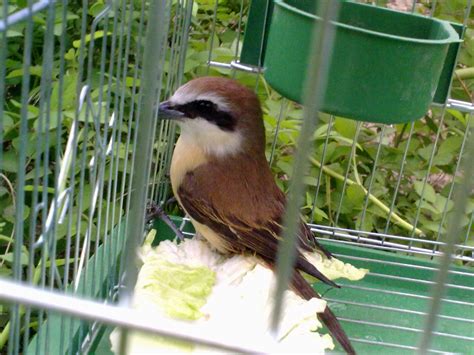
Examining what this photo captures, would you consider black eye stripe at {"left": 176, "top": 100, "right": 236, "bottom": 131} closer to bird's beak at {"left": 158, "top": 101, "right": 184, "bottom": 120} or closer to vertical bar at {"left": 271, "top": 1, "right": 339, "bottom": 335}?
bird's beak at {"left": 158, "top": 101, "right": 184, "bottom": 120}

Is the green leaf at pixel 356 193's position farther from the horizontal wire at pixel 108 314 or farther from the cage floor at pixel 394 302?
the horizontal wire at pixel 108 314

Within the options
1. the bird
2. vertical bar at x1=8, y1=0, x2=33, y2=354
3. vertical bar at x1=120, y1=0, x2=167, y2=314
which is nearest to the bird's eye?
the bird

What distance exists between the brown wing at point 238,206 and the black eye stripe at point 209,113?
11cm

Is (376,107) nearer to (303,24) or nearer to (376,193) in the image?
(303,24)

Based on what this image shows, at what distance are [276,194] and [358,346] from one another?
1.42 ft

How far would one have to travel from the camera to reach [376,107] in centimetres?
153

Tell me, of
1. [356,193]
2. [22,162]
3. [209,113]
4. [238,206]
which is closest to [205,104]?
[209,113]

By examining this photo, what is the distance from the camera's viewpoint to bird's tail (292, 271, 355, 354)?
1641 millimetres

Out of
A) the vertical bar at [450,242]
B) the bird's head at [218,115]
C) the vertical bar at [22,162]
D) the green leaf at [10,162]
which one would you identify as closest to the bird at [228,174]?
the bird's head at [218,115]

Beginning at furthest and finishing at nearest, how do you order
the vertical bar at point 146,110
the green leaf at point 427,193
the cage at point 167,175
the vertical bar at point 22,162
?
the green leaf at point 427,193
the cage at point 167,175
the vertical bar at point 22,162
the vertical bar at point 146,110

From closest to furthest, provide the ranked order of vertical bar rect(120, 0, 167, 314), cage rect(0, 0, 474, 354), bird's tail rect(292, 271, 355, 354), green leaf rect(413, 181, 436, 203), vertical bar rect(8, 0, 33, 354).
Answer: vertical bar rect(120, 0, 167, 314) < vertical bar rect(8, 0, 33, 354) < cage rect(0, 0, 474, 354) < bird's tail rect(292, 271, 355, 354) < green leaf rect(413, 181, 436, 203)

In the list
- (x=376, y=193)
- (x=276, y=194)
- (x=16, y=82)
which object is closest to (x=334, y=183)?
(x=376, y=193)

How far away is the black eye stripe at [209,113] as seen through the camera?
6.00ft

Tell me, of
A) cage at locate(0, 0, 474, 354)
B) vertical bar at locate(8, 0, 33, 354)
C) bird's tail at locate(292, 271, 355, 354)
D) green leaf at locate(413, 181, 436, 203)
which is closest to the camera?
vertical bar at locate(8, 0, 33, 354)
